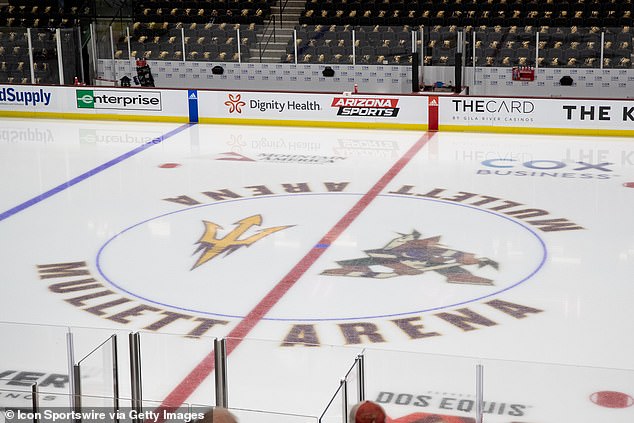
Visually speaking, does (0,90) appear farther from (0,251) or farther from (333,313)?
(333,313)

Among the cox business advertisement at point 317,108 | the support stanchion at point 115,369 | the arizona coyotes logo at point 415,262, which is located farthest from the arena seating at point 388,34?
the support stanchion at point 115,369

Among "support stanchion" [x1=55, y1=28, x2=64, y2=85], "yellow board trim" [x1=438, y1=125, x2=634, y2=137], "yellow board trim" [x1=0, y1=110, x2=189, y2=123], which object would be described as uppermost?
"support stanchion" [x1=55, y1=28, x2=64, y2=85]

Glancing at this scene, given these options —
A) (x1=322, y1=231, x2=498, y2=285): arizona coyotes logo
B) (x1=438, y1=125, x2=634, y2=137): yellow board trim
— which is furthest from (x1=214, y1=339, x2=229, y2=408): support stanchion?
(x1=438, y1=125, x2=634, y2=137): yellow board trim

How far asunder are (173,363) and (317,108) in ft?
44.5

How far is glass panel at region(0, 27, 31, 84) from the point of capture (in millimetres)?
22250

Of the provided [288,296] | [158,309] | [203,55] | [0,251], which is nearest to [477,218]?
[288,296]

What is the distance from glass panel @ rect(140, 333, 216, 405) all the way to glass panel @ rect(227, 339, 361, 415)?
0.18 metres

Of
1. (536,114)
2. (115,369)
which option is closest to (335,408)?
(115,369)

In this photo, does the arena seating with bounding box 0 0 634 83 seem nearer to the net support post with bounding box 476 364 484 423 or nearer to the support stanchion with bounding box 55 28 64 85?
the support stanchion with bounding box 55 28 64 85

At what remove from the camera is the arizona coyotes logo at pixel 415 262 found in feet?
35.8

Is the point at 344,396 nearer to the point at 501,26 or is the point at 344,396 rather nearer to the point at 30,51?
the point at 501,26

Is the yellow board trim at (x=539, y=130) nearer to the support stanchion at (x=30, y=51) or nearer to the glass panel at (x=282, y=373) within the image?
the support stanchion at (x=30, y=51)

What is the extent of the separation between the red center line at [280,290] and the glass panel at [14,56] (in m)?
9.04

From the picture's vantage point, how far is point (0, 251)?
11.9 metres
